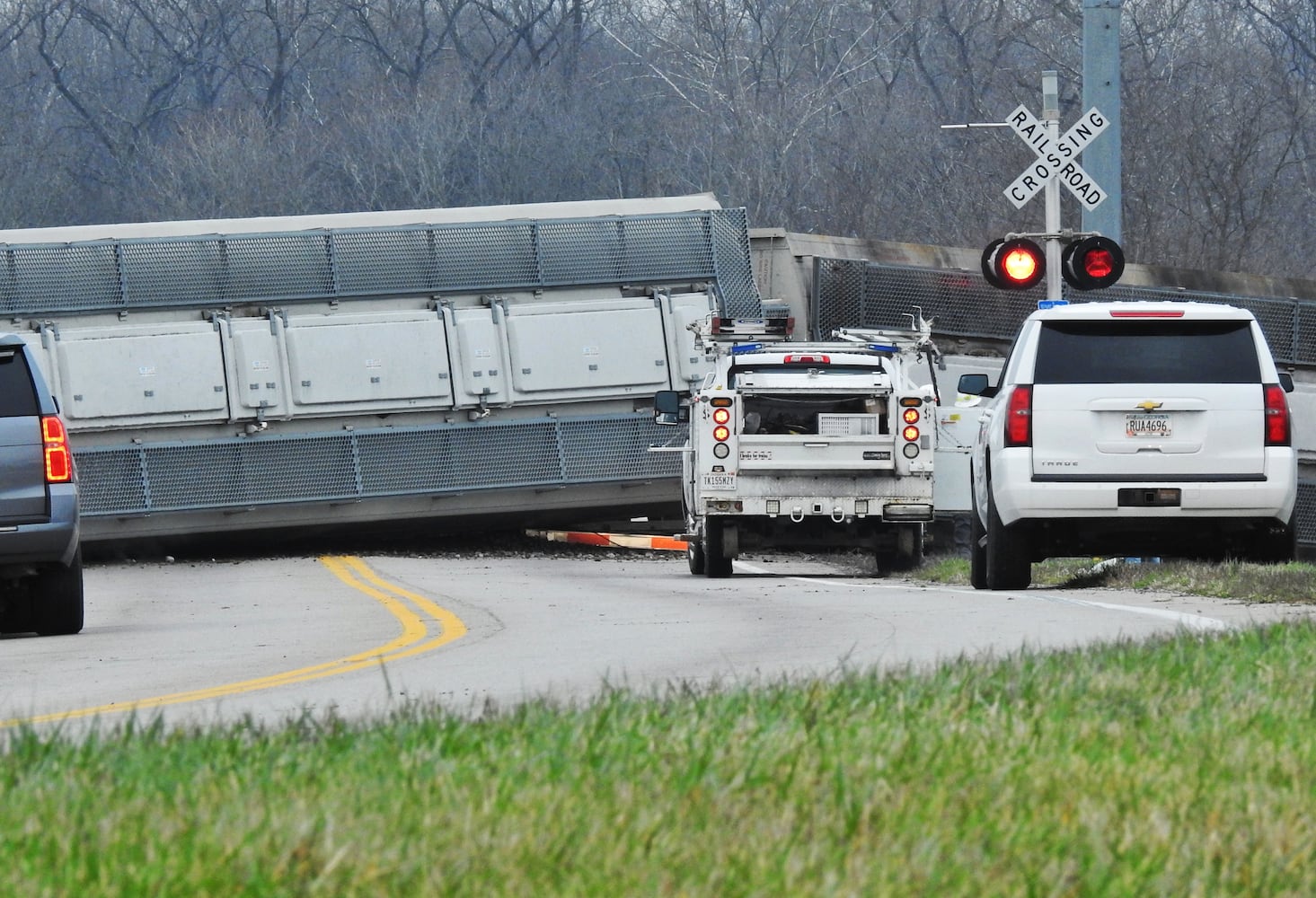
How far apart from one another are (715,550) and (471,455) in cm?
970

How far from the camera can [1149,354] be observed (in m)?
15.2

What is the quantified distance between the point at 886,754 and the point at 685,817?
42.4 inches

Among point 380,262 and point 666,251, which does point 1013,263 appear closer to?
point 666,251

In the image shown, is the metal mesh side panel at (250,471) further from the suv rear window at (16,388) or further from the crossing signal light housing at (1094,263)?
the suv rear window at (16,388)

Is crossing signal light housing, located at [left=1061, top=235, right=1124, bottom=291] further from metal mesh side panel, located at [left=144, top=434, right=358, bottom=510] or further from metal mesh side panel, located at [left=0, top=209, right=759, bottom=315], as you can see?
metal mesh side panel, located at [left=144, top=434, right=358, bottom=510]

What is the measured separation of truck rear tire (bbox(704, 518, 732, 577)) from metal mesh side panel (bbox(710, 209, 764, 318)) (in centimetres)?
954

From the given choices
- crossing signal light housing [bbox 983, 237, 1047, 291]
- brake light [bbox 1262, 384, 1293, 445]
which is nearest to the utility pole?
crossing signal light housing [bbox 983, 237, 1047, 291]

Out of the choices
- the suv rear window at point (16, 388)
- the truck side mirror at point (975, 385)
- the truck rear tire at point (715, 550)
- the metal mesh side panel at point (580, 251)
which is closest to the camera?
the suv rear window at point (16, 388)

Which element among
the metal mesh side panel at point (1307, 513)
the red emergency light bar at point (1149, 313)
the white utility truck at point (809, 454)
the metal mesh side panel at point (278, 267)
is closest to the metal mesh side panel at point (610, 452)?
→ the metal mesh side panel at point (278, 267)

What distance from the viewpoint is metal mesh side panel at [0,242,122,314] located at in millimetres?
28062

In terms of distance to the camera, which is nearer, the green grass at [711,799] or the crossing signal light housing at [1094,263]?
the green grass at [711,799]

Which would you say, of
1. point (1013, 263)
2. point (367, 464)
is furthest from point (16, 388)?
point (367, 464)

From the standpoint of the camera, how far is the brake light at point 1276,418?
49.5 feet

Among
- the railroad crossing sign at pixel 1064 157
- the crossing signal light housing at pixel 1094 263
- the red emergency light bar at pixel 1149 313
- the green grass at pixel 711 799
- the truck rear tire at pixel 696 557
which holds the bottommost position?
the truck rear tire at pixel 696 557
